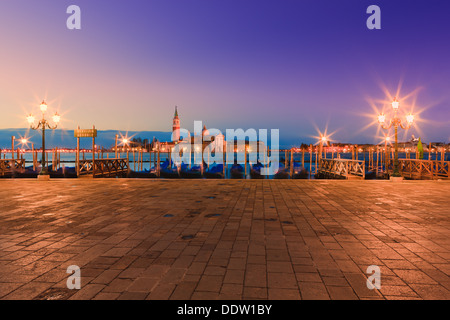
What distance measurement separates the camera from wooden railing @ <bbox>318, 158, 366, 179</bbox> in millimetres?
19148

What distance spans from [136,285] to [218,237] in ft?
6.72

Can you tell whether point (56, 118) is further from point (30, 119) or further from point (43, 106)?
point (30, 119)

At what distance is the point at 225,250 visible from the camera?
4.30 meters

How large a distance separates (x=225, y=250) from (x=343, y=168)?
19.2 meters

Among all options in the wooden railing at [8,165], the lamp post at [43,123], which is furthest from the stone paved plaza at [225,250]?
the wooden railing at [8,165]

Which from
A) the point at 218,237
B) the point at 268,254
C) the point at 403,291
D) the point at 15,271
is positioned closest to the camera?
the point at 403,291

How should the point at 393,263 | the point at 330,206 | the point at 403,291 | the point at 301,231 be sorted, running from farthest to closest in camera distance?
the point at 330,206 → the point at 301,231 → the point at 393,263 → the point at 403,291

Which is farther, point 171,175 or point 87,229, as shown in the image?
point 171,175

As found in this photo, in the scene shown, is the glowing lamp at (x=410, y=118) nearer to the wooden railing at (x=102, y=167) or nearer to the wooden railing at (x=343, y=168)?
the wooden railing at (x=343, y=168)

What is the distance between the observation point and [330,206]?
7.86 m

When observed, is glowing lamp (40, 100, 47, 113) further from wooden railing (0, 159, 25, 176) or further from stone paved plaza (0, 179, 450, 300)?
stone paved plaza (0, 179, 450, 300)

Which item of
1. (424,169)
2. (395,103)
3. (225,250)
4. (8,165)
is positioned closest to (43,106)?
(8,165)
